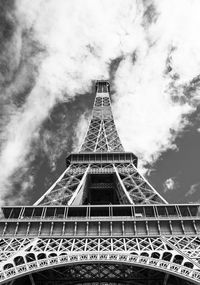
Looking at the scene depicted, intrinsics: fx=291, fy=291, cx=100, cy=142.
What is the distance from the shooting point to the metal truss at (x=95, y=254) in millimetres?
15398

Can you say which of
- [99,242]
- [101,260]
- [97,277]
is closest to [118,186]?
[97,277]

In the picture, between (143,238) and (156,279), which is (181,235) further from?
(156,279)

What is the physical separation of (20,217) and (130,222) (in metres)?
7.95

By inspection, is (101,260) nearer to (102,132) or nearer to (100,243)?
(100,243)

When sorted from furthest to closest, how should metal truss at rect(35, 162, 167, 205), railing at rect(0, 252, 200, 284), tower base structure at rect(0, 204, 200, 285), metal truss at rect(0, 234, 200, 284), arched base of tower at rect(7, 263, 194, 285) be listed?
1. metal truss at rect(35, 162, 167, 205)
2. arched base of tower at rect(7, 263, 194, 285)
3. tower base structure at rect(0, 204, 200, 285)
4. metal truss at rect(0, 234, 200, 284)
5. railing at rect(0, 252, 200, 284)

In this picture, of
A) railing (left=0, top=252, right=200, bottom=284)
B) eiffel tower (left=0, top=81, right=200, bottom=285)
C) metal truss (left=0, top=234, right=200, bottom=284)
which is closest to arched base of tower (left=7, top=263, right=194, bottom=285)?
eiffel tower (left=0, top=81, right=200, bottom=285)

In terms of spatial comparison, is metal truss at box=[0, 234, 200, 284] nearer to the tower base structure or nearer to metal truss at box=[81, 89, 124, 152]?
the tower base structure

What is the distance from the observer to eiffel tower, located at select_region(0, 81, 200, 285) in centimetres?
1620

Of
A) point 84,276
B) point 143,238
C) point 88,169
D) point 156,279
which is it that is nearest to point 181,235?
point 143,238

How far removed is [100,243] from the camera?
1841cm

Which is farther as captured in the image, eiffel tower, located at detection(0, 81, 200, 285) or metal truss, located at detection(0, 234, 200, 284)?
eiffel tower, located at detection(0, 81, 200, 285)

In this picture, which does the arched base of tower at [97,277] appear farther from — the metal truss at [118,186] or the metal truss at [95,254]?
the metal truss at [118,186]

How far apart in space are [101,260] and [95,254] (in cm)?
67

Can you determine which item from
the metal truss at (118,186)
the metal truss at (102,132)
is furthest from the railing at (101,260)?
the metal truss at (102,132)
